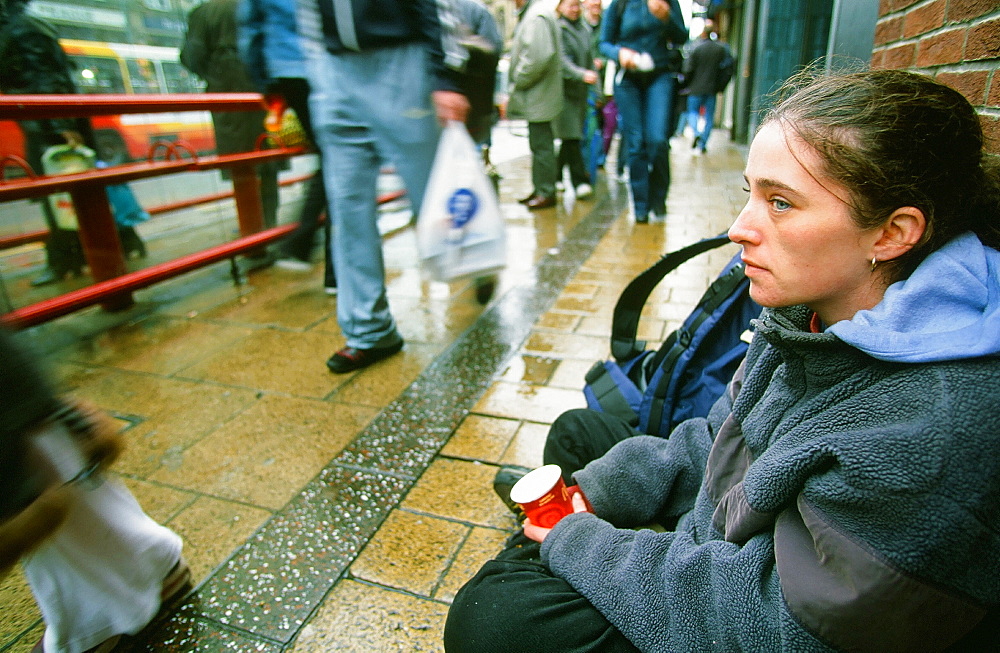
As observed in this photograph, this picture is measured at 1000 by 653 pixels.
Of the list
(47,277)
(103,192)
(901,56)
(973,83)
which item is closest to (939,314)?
A: (973,83)

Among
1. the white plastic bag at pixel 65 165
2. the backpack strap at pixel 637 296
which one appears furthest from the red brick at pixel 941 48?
the white plastic bag at pixel 65 165

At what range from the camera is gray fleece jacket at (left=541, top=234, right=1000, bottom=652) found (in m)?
0.80

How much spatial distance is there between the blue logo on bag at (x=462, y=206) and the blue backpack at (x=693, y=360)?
3.17 ft

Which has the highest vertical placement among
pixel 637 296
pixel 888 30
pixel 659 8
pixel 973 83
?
pixel 659 8

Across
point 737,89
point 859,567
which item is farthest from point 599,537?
point 737,89

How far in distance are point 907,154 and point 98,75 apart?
639 cm

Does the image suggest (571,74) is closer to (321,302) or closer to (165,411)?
(321,302)

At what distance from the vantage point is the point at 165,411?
273 cm

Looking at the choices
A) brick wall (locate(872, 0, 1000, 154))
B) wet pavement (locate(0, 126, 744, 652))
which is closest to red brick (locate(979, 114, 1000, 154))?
brick wall (locate(872, 0, 1000, 154))

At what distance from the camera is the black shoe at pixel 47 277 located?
4.10 m

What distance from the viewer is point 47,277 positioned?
13.8 feet

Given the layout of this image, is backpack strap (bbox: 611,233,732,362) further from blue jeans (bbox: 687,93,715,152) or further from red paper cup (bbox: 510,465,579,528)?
blue jeans (bbox: 687,93,715,152)

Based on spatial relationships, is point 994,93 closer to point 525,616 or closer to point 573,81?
point 525,616

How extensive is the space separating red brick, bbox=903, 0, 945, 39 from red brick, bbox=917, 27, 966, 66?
0.10 feet
